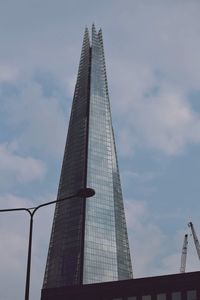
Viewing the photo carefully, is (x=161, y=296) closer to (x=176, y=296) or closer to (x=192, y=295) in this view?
(x=176, y=296)

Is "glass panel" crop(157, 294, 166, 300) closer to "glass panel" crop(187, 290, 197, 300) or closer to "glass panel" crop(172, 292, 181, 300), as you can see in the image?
"glass panel" crop(172, 292, 181, 300)

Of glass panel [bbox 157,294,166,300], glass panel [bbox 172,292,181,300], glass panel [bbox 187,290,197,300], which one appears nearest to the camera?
glass panel [bbox 187,290,197,300]

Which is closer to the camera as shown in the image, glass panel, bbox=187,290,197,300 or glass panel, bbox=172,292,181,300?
glass panel, bbox=187,290,197,300

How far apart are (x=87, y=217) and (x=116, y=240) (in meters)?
12.0

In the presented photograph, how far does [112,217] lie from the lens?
198750 millimetres

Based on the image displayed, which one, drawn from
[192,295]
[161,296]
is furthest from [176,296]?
[192,295]

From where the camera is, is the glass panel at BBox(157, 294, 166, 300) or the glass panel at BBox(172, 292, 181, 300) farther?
the glass panel at BBox(157, 294, 166, 300)

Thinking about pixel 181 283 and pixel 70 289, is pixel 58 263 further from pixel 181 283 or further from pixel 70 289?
pixel 181 283

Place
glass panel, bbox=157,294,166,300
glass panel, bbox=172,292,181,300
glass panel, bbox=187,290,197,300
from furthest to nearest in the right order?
glass panel, bbox=157,294,166,300 → glass panel, bbox=172,292,181,300 → glass panel, bbox=187,290,197,300

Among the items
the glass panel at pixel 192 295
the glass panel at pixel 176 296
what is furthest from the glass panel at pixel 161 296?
the glass panel at pixel 192 295

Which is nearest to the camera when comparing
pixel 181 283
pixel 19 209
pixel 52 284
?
pixel 19 209

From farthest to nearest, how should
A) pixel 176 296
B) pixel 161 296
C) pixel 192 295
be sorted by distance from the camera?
pixel 161 296 < pixel 176 296 < pixel 192 295

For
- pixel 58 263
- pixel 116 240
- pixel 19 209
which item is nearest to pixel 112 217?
pixel 116 240

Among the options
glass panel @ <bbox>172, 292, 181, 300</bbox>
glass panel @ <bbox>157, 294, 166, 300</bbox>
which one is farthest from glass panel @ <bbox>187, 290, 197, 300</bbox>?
glass panel @ <bbox>157, 294, 166, 300</bbox>
